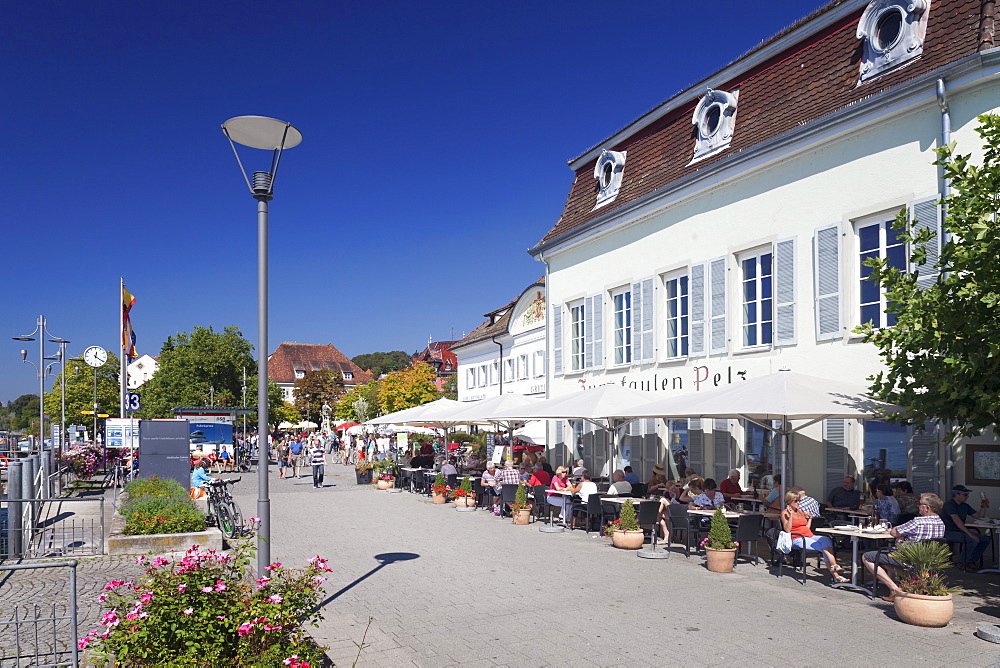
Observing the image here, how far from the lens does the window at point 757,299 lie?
15336 millimetres

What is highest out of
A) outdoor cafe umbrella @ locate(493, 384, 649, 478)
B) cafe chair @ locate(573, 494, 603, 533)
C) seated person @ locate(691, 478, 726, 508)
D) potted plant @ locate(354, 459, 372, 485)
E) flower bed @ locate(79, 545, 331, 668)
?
outdoor cafe umbrella @ locate(493, 384, 649, 478)

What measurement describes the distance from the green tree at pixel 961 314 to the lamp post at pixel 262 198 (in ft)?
23.5

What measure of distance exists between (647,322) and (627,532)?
6451 millimetres

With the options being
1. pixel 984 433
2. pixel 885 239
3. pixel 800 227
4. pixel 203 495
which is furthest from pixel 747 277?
pixel 203 495

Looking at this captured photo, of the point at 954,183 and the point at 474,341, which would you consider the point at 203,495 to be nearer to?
the point at 954,183

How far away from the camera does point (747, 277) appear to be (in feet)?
52.6

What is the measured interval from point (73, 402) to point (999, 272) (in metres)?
82.8

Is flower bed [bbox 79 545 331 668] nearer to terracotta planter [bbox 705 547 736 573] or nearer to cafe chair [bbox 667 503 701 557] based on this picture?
terracotta planter [bbox 705 547 736 573]

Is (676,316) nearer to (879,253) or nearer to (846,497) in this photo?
(879,253)

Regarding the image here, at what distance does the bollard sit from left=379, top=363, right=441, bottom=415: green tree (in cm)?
4062

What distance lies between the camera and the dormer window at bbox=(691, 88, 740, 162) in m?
A: 16.5

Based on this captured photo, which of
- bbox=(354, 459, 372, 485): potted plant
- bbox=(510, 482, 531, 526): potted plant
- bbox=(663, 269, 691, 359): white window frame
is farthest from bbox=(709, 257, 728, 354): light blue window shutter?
bbox=(354, 459, 372, 485): potted plant

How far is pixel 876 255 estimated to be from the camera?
43.1ft

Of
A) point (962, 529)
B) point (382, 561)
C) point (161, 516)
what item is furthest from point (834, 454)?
point (161, 516)
